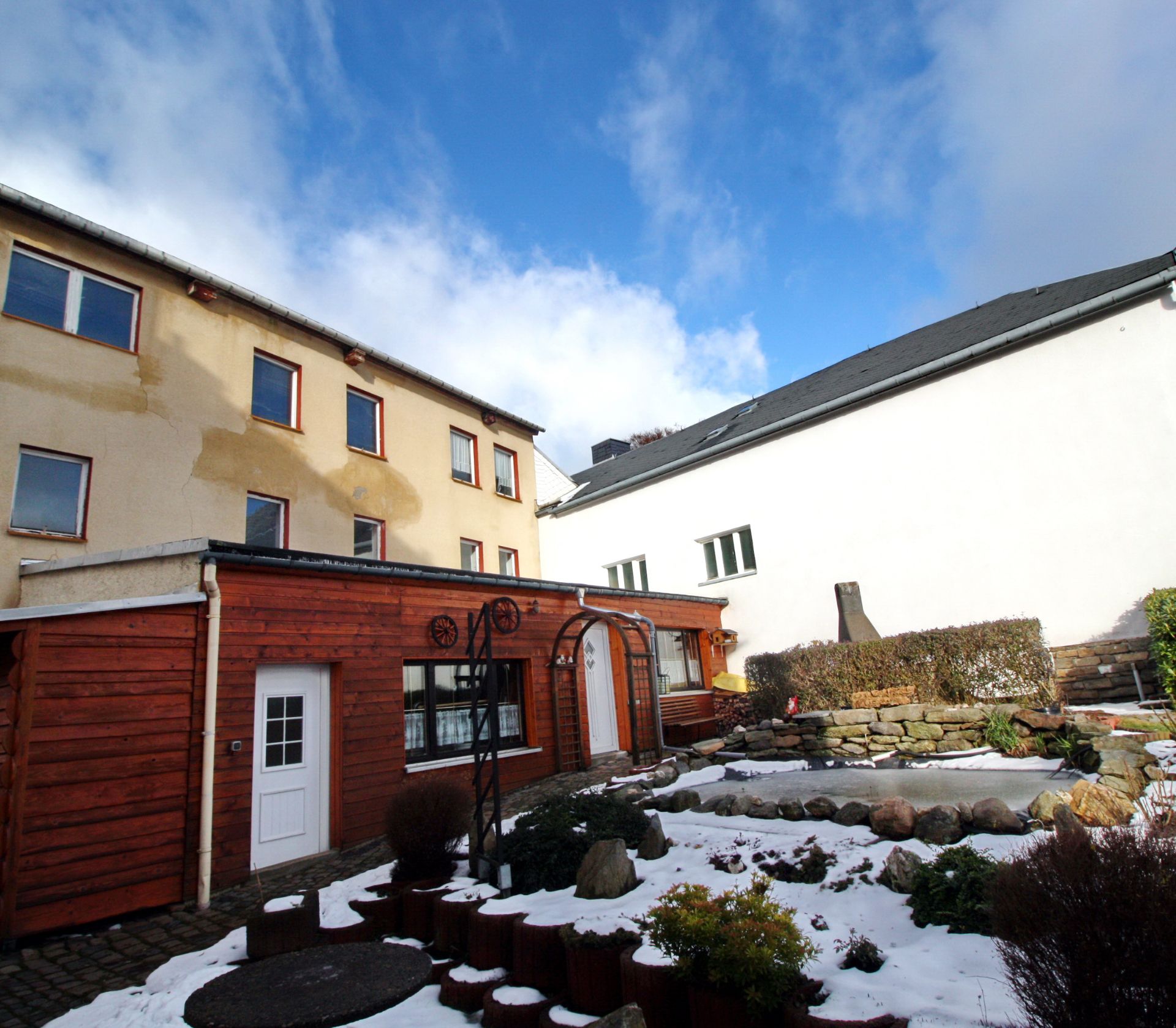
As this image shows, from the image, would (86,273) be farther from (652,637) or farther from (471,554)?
(652,637)

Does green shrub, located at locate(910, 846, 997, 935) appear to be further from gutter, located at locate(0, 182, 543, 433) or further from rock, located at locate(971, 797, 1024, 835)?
gutter, located at locate(0, 182, 543, 433)

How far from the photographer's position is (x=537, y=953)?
3.96m

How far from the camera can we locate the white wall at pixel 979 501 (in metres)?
11.4

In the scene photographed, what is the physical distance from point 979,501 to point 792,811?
9.40m

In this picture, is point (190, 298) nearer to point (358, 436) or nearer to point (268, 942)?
point (358, 436)

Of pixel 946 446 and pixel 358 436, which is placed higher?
pixel 358 436

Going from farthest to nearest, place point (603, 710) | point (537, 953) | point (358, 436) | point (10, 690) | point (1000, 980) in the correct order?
point (358, 436) → point (603, 710) → point (10, 690) → point (537, 953) → point (1000, 980)

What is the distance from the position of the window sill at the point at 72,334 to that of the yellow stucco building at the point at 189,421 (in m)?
0.02

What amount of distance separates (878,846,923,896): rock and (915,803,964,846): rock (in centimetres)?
44

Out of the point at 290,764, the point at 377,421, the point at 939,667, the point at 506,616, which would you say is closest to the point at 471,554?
the point at 377,421

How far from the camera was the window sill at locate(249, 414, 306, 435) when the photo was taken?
12680 mm

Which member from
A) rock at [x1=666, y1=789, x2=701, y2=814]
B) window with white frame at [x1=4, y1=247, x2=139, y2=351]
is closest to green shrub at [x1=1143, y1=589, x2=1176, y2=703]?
rock at [x1=666, y1=789, x2=701, y2=814]

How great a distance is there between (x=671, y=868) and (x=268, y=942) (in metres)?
2.75

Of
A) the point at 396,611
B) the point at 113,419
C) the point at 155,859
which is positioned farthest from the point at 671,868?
the point at 113,419
